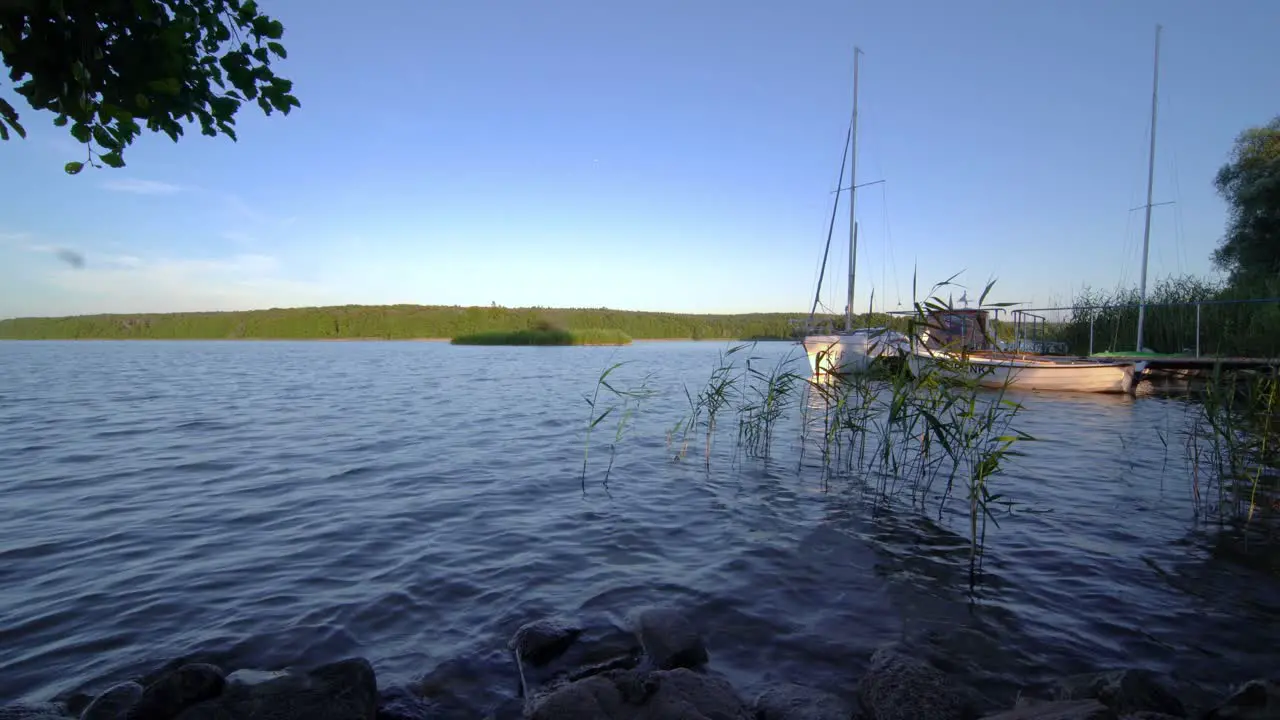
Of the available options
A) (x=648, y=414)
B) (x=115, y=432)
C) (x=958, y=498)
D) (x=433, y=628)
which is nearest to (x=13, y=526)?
(x=433, y=628)

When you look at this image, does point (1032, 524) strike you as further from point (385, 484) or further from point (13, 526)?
point (13, 526)

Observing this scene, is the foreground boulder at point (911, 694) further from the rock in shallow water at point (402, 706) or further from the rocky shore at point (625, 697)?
the rock in shallow water at point (402, 706)

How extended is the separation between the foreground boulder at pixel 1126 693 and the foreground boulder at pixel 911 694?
1.97ft

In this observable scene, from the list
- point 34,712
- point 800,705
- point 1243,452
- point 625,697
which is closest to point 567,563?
point 625,697

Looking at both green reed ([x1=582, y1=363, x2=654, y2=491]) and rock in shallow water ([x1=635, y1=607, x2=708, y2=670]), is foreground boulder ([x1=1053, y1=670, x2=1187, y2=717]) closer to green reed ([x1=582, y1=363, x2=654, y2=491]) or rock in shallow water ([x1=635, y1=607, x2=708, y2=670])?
rock in shallow water ([x1=635, y1=607, x2=708, y2=670])

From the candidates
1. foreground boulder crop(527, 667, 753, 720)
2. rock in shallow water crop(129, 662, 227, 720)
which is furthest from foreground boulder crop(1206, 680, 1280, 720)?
rock in shallow water crop(129, 662, 227, 720)

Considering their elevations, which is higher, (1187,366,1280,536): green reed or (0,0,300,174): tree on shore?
(0,0,300,174): tree on shore

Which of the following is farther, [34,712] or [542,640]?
[542,640]

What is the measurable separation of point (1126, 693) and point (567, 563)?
4.30m

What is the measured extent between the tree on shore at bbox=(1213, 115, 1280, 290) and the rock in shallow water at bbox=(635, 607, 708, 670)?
30899 millimetres

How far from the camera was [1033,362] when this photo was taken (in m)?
22.7

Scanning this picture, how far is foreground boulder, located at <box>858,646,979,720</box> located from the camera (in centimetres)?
345

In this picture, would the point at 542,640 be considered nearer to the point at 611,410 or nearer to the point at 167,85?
the point at 167,85

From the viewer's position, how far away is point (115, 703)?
10.9ft
